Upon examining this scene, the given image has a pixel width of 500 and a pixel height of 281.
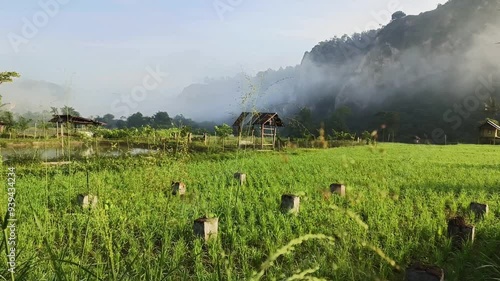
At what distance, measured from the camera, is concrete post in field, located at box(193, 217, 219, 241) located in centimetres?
466

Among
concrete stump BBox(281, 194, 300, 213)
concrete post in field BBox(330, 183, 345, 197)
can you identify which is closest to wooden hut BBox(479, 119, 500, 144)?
concrete post in field BBox(330, 183, 345, 197)

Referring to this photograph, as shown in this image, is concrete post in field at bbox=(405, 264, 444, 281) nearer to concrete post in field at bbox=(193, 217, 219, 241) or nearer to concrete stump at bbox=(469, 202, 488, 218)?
concrete post in field at bbox=(193, 217, 219, 241)

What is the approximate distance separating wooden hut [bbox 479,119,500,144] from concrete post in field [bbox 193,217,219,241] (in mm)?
55924

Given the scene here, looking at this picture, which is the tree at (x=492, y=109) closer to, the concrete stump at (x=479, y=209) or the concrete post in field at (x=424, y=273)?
the concrete stump at (x=479, y=209)

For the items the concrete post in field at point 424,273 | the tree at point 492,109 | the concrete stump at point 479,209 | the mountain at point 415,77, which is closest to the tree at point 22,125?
the mountain at point 415,77

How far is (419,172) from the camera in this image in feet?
→ 39.4

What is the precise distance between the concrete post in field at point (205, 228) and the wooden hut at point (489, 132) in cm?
5592

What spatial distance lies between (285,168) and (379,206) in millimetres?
5957

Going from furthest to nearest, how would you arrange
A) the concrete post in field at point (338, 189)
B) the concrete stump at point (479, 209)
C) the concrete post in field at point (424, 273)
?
the concrete post in field at point (338, 189) → the concrete stump at point (479, 209) → the concrete post in field at point (424, 273)

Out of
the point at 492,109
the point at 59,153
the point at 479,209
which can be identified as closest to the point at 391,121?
the point at 492,109

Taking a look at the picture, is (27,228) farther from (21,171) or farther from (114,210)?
(21,171)

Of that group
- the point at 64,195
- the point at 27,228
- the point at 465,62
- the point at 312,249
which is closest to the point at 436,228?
the point at 312,249

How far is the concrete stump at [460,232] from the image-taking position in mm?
4676

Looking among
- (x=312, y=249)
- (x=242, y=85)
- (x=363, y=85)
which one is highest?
(x=363, y=85)
